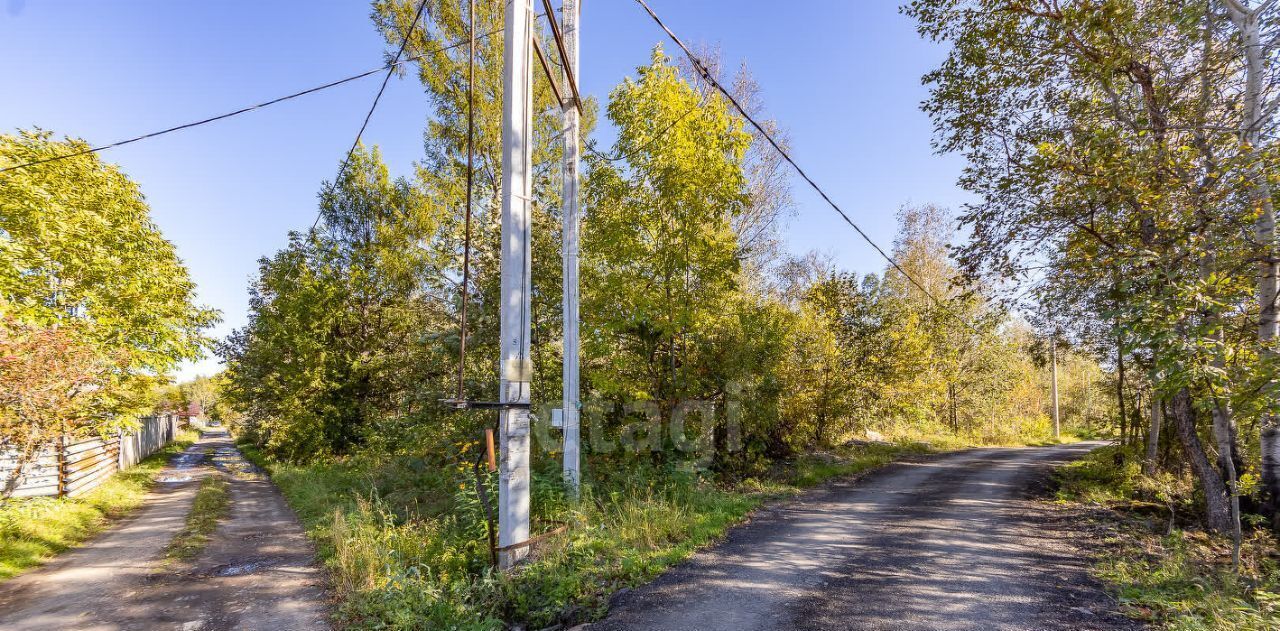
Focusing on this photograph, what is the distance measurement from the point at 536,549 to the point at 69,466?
1257 centimetres

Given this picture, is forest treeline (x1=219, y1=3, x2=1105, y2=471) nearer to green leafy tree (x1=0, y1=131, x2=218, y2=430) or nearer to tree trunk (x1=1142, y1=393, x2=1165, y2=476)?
tree trunk (x1=1142, y1=393, x2=1165, y2=476)

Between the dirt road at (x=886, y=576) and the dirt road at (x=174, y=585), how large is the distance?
3.83 m

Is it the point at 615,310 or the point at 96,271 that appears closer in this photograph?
the point at 615,310

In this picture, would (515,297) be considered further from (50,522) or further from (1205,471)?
(50,522)

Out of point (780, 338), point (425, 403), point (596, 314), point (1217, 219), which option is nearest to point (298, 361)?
point (425, 403)

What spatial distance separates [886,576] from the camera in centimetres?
479

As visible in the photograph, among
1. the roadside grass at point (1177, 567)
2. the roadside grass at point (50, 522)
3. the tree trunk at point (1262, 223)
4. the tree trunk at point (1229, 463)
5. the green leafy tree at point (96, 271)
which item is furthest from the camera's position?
the green leafy tree at point (96, 271)

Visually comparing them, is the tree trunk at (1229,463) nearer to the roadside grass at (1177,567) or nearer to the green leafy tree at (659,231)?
the roadside grass at (1177,567)

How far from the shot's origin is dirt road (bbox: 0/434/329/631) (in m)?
5.00

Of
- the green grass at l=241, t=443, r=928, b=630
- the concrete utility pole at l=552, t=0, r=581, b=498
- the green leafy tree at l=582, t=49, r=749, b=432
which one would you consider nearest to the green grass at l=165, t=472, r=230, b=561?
the green grass at l=241, t=443, r=928, b=630

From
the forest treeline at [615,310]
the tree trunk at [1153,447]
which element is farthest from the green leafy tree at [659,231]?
the tree trunk at [1153,447]

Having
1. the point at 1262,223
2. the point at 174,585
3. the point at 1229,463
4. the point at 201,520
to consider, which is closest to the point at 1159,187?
the point at 1262,223

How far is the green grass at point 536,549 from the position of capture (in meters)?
4.35

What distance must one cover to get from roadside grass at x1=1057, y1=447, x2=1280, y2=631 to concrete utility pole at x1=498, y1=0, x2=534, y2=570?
5225 millimetres
